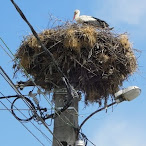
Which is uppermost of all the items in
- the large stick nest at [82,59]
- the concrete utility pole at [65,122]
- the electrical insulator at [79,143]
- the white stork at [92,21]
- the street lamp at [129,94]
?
the white stork at [92,21]

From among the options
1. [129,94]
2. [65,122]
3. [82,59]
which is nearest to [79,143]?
Result: [65,122]

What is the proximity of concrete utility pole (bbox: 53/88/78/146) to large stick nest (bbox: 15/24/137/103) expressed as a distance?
32cm

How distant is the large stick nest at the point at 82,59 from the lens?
6.35 meters

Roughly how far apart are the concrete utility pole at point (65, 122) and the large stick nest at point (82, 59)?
0.32 metres

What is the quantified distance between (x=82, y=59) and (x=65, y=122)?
1.11m

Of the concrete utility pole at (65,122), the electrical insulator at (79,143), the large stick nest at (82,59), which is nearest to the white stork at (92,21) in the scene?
the large stick nest at (82,59)

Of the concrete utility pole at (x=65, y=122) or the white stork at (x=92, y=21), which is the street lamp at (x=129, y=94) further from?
the white stork at (x=92, y=21)

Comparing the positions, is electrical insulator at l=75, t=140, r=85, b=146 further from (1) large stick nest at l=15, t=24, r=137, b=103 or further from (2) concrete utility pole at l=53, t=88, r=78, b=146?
(1) large stick nest at l=15, t=24, r=137, b=103

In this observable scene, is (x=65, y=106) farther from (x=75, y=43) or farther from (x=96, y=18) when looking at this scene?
(x=96, y=18)

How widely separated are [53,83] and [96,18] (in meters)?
1.99

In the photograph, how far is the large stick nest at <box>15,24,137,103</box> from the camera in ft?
20.8

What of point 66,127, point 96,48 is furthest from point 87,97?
point 66,127

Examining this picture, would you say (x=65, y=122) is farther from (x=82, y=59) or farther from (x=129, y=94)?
(x=82, y=59)

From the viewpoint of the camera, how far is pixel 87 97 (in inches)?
265
